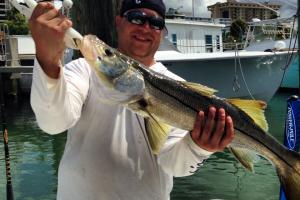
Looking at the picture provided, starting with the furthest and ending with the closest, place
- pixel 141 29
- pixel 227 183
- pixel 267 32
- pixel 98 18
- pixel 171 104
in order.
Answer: pixel 267 32, pixel 227 183, pixel 98 18, pixel 141 29, pixel 171 104

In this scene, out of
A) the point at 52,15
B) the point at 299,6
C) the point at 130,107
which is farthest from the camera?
the point at 299,6

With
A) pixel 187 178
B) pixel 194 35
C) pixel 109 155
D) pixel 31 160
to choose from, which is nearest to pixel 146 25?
pixel 109 155

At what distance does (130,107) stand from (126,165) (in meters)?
0.43

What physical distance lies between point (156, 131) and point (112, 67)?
450 millimetres

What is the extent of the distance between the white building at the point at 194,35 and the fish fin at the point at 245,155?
1641cm

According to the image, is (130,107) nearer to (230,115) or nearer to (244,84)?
(230,115)

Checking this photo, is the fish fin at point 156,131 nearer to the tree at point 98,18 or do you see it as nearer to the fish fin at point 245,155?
the fish fin at point 245,155

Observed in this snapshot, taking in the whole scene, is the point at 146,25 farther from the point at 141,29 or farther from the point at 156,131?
the point at 156,131

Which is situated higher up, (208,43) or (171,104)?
(171,104)

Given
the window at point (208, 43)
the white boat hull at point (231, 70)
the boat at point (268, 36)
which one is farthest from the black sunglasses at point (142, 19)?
the boat at point (268, 36)

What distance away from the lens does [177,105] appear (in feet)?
7.86

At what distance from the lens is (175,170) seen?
2.65 m

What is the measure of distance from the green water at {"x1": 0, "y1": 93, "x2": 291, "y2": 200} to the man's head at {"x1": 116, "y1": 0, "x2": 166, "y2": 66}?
5.03 m

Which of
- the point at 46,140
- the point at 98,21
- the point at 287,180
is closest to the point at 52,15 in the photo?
the point at 287,180
